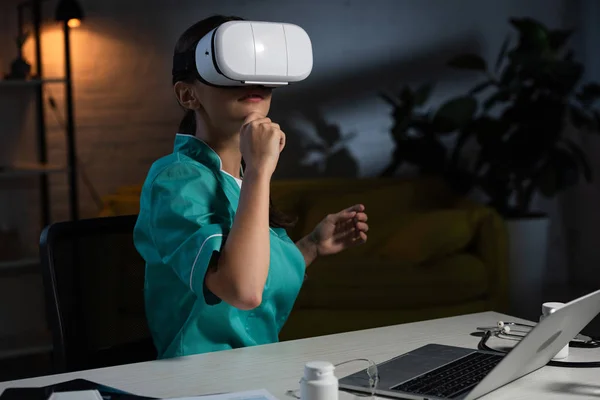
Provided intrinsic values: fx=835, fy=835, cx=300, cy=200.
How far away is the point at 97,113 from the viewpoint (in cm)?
411

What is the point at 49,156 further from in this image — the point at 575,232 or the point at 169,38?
the point at 575,232

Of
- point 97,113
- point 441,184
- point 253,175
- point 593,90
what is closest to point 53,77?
point 97,113

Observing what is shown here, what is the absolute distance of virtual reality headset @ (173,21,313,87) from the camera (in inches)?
50.2

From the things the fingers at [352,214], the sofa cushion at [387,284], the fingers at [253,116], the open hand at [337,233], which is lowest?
the sofa cushion at [387,284]

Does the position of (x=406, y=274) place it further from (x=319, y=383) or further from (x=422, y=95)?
(x=319, y=383)

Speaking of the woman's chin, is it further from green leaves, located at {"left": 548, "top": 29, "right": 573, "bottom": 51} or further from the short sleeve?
green leaves, located at {"left": 548, "top": 29, "right": 573, "bottom": 51}

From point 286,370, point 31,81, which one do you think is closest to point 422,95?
point 31,81

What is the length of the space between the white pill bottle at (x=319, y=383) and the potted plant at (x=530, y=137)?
3356mm

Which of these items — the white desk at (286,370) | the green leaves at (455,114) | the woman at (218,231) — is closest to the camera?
the white desk at (286,370)

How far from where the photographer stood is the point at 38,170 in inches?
147

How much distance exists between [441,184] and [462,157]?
18.9 inches

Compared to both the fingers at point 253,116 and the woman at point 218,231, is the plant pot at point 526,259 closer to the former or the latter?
the woman at point 218,231

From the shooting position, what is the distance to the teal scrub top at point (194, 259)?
128cm

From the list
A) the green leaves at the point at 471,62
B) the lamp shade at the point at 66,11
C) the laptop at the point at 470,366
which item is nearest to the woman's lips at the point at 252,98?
the laptop at the point at 470,366
